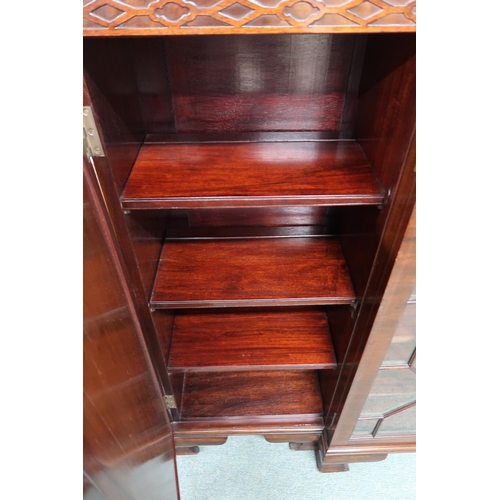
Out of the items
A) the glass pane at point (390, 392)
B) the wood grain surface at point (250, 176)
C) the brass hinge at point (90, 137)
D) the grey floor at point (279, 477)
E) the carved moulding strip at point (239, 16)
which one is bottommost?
the grey floor at point (279, 477)

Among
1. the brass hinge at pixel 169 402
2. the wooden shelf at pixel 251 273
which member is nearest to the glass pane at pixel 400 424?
the wooden shelf at pixel 251 273

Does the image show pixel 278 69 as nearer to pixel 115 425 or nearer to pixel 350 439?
pixel 115 425

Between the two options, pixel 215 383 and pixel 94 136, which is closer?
pixel 94 136

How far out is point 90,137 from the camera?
1.58 ft

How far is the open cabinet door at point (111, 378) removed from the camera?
0.46 meters

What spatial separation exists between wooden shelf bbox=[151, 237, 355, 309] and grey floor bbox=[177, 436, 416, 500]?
0.69 m

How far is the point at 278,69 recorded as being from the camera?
70cm

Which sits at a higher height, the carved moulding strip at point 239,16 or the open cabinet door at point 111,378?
the carved moulding strip at point 239,16

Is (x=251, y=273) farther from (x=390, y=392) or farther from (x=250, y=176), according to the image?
(x=390, y=392)

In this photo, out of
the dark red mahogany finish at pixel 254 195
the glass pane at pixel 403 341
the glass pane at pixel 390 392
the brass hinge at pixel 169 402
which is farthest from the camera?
the brass hinge at pixel 169 402

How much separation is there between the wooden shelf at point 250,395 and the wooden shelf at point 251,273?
0.46m

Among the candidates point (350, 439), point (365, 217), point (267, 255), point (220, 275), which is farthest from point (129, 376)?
point (350, 439)

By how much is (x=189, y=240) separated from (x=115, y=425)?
450mm

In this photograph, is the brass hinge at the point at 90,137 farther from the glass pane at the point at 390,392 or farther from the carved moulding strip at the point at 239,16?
the glass pane at the point at 390,392
